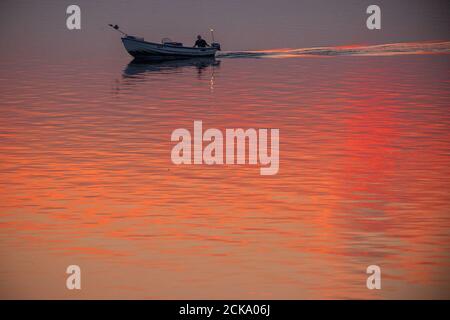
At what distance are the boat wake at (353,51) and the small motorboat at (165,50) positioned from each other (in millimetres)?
6924

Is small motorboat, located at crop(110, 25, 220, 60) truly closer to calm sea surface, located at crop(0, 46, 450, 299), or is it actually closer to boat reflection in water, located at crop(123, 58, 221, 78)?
boat reflection in water, located at crop(123, 58, 221, 78)

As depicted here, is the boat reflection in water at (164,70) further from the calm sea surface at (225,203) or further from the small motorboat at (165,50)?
the calm sea surface at (225,203)

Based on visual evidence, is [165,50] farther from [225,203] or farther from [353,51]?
[225,203]

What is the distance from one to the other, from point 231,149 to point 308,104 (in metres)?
16.8

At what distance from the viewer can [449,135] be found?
142 ft

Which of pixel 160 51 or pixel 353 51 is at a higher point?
pixel 353 51

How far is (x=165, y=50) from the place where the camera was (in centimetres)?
8331

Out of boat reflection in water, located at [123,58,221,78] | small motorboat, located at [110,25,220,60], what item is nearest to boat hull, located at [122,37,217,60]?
small motorboat, located at [110,25,220,60]

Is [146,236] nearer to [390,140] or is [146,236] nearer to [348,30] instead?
[390,140]

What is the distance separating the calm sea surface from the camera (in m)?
23.9

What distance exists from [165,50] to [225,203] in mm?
54103

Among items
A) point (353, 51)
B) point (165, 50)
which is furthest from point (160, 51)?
point (353, 51)
